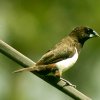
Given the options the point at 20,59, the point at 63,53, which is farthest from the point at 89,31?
the point at 20,59

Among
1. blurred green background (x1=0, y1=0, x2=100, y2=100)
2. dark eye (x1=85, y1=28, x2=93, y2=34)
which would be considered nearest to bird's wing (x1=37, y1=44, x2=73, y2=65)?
dark eye (x1=85, y1=28, x2=93, y2=34)

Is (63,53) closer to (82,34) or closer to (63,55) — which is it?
(63,55)

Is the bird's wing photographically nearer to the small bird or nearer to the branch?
the small bird

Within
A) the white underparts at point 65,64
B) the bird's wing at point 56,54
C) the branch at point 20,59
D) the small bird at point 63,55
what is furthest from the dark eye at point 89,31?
the branch at point 20,59

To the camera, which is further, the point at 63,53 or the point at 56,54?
the point at 63,53

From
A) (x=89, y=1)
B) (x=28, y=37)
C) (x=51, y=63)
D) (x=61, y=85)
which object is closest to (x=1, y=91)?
(x=28, y=37)
